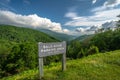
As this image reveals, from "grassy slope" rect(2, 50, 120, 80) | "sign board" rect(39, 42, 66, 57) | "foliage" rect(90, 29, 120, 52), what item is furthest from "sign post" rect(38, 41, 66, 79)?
"foliage" rect(90, 29, 120, 52)

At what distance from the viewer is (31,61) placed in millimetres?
52406

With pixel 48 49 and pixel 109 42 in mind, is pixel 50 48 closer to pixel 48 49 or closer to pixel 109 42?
pixel 48 49

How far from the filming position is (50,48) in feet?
32.7

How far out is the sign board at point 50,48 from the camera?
9.34m

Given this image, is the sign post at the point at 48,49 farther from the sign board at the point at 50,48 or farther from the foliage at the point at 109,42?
the foliage at the point at 109,42

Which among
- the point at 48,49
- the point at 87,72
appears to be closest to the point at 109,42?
the point at 87,72

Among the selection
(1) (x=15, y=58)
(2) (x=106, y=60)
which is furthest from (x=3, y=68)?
(2) (x=106, y=60)

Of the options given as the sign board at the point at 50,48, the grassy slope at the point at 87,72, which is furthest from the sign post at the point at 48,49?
the grassy slope at the point at 87,72

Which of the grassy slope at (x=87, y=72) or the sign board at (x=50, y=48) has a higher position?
the sign board at (x=50, y=48)

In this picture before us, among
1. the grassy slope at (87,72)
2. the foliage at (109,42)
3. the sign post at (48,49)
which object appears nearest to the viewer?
the sign post at (48,49)

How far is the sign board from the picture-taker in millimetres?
9341

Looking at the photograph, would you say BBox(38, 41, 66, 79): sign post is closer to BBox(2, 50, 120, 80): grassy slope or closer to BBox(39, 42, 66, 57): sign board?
BBox(39, 42, 66, 57): sign board

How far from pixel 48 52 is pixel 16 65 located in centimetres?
4246

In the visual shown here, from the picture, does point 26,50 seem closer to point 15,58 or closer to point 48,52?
point 15,58
